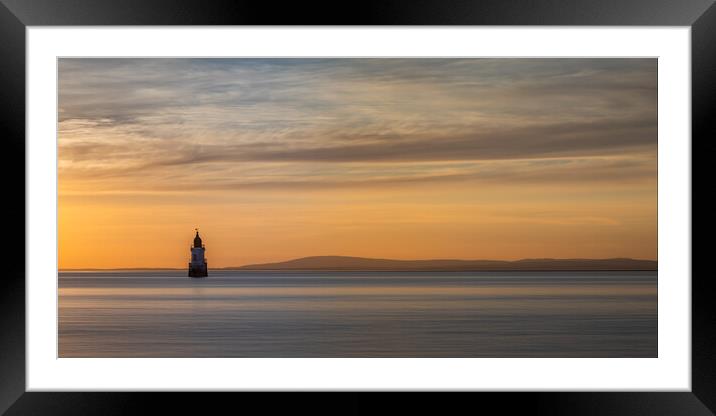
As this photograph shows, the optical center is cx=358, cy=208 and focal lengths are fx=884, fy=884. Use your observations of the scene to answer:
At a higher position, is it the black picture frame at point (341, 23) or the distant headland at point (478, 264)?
the black picture frame at point (341, 23)

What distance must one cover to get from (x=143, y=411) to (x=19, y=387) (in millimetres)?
314

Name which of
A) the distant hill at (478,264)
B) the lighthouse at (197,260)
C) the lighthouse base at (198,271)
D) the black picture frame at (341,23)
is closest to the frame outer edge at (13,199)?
the black picture frame at (341,23)

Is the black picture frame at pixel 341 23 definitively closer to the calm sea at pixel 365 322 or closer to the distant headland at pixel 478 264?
the calm sea at pixel 365 322

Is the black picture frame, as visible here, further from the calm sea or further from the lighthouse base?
the lighthouse base

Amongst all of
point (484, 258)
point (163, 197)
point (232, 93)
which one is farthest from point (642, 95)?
point (163, 197)

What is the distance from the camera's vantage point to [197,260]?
2791 cm

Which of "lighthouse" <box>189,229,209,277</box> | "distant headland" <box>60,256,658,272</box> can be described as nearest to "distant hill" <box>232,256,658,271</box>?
"distant headland" <box>60,256,658,272</box>

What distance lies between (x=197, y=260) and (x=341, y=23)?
26306 mm

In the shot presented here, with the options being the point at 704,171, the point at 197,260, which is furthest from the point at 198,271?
the point at 704,171

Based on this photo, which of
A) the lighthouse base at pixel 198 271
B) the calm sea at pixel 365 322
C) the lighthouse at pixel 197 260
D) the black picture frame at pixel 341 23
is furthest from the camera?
the lighthouse base at pixel 198 271

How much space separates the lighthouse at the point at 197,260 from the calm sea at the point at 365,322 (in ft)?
11.7

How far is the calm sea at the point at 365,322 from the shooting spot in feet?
38.7

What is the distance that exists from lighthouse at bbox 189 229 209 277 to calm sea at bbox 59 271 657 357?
140 inches

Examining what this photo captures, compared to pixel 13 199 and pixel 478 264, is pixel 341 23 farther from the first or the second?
pixel 478 264
